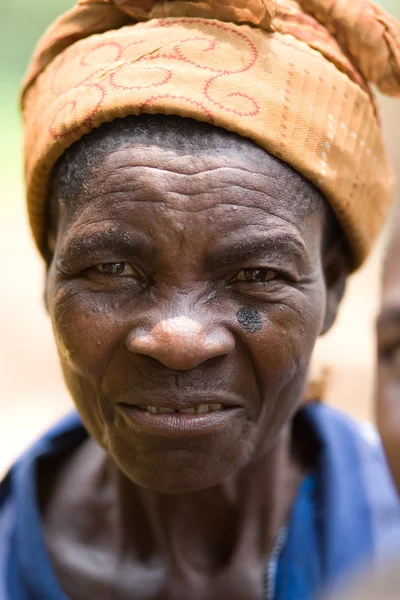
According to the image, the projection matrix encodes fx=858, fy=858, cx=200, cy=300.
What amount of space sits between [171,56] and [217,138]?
0.76ft

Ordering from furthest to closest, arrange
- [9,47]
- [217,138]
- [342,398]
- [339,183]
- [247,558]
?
[9,47]
[342,398]
[247,558]
[339,183]
[217,138]

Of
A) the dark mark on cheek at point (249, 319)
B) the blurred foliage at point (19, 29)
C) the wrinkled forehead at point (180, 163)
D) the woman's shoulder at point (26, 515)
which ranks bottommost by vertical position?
the blurred foliage at point (19, 29)

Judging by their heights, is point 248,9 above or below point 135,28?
above

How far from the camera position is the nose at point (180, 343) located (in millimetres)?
1885

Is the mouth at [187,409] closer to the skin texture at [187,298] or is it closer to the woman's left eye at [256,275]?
the skin texture at [187,298]

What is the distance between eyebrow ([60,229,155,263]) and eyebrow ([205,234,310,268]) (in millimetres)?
149

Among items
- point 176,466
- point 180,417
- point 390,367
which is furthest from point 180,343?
point 390,367

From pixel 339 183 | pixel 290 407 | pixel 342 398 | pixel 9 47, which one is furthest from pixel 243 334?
pixel 9 47

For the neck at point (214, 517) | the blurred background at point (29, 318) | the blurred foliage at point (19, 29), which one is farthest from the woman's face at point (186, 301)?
the blurred foliage at point (19, 29)

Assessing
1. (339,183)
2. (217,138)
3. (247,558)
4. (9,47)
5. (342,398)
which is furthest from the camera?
(9,47)

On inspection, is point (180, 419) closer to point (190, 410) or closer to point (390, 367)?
point (190, 410)

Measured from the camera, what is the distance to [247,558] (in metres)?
2.47

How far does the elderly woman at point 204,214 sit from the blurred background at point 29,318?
6.74 ft

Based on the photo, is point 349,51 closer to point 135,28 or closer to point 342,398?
point 135,28
